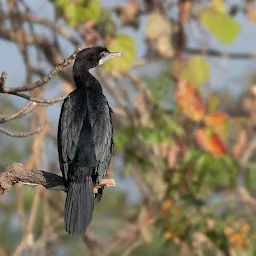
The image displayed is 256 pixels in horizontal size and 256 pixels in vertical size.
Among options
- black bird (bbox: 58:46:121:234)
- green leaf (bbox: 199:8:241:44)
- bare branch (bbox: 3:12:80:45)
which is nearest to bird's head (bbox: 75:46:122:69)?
black bird (bbox: 58:46:121:234)

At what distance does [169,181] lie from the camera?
7.24m

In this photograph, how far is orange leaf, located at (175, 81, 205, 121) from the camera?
695 cm

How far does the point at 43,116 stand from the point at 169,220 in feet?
4.53

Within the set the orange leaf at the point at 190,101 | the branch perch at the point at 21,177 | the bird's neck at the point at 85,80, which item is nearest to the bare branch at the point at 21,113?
the branch perch at the point at 21,177

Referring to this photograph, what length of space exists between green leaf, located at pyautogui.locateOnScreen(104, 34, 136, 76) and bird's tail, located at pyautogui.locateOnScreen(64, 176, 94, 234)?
7.88 ft

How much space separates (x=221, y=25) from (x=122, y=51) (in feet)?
2.84

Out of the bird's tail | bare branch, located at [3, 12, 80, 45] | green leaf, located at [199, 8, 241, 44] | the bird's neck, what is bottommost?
the bird's tail

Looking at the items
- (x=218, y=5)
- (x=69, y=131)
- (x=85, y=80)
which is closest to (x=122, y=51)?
(x=218, y=5)

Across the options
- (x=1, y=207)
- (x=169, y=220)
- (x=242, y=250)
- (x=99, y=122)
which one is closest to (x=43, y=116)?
(x=169, y=220)

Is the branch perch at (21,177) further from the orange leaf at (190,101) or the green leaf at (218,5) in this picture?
the green leaf at (218,5)

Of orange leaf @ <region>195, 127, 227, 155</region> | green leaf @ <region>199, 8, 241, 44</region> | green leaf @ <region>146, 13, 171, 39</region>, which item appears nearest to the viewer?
A: green leaf @ <region>199, 8, 241, 44</region>

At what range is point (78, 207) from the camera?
3902 millimetres

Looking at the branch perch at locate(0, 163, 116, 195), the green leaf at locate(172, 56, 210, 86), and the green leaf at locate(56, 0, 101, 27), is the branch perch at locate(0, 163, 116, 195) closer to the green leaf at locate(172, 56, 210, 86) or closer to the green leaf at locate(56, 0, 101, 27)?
the green leaf at locate(56, 0, 101, 27)

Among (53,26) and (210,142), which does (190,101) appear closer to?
(210,142)
